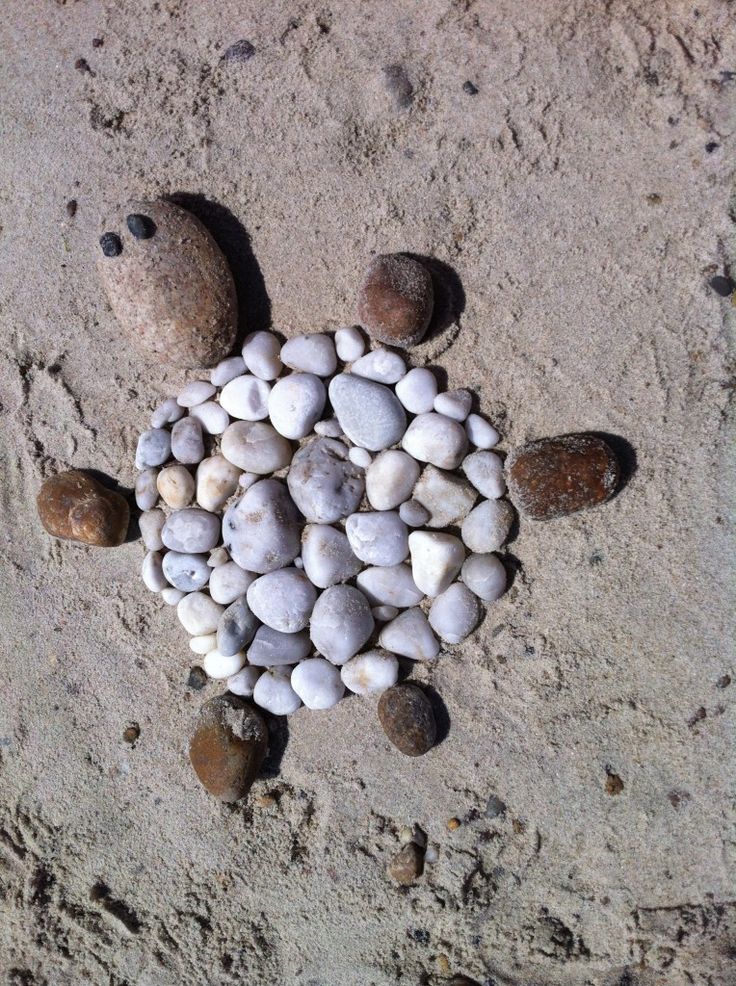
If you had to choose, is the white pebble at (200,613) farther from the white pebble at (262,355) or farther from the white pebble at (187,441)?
the white pebble at (262,355)

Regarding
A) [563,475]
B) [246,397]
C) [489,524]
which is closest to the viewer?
[563,475]

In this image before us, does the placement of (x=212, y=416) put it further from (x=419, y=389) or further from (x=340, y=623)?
(x=340, y=623)

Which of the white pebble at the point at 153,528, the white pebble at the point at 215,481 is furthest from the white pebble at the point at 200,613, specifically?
the white pebble at the point at 215,481

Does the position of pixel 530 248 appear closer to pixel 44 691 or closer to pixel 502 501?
pixel 502 501

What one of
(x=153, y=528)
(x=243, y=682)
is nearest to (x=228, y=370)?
(x=153, y=528)

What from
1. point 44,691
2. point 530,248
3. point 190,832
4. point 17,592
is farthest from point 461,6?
point 190,832
